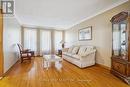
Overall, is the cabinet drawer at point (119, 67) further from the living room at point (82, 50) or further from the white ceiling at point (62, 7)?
the white ceiling at point (62, 7)

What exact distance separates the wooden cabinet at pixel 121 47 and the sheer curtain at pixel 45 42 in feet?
19.4

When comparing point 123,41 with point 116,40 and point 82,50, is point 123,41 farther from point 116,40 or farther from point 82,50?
point 82,50

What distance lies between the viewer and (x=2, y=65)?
3111 millimetres

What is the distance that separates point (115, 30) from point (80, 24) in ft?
10.4

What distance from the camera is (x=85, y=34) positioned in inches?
224

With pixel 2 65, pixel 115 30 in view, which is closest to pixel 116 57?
pixel 115 30

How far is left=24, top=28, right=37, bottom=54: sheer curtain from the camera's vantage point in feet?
25.5

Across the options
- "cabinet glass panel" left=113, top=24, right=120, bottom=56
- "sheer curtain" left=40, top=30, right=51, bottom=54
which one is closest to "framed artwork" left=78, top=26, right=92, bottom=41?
"cabinet glass panel" left=113, top=24, right=120, bottom=56

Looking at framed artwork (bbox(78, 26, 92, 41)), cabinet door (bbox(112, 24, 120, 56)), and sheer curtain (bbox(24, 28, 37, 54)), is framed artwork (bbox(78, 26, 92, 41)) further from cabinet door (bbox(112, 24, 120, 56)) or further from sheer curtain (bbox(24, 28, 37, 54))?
sheer curtain (bbox(24, 28, 37, 54))

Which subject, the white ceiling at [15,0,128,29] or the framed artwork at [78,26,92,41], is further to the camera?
the framed artwork at [78,26,92,41]

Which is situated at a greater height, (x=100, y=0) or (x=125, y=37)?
(x=100, y=0)

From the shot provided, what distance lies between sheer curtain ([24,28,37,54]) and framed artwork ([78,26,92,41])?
145 inches

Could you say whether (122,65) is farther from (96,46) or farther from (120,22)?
(96,46)

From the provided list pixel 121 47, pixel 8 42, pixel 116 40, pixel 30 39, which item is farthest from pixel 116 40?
pixel 30 39
